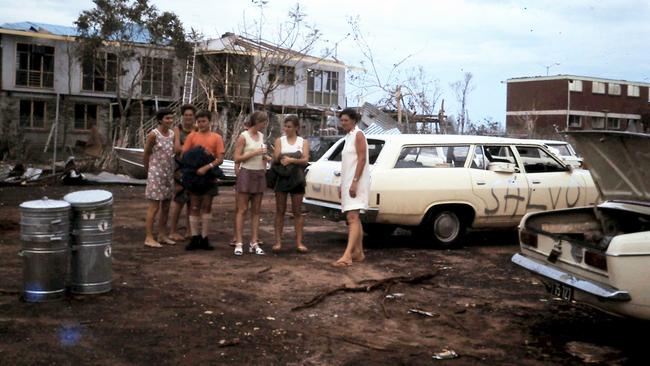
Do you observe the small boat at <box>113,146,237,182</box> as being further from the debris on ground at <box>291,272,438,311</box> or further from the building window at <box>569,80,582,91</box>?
the building window at <box>569,80,582,91</box>

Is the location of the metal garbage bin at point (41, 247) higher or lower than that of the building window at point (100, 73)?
lower

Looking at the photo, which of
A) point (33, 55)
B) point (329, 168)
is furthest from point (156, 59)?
point (329, 168)

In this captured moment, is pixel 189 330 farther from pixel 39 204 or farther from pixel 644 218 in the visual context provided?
pixel 644 218

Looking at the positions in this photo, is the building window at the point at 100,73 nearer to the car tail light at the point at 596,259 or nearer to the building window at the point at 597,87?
the car tail light at the point at 596,259

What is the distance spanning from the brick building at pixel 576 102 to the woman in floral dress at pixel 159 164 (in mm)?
50448

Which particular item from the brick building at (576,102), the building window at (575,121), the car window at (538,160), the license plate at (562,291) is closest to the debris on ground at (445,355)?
the license plate at (562,291)

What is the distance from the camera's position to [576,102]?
196 feet

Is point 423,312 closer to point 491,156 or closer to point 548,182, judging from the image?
point 491,156

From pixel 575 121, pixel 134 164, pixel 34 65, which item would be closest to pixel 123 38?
pixel 34 65

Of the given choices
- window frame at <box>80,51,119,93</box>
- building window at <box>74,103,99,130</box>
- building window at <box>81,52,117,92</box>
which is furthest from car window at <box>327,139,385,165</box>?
building window at <box>74,103,99,130</box>

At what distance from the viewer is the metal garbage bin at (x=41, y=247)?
592 cm

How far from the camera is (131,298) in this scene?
20.7 feet

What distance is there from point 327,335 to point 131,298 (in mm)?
1964

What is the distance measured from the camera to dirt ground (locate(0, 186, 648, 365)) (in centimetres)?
491
